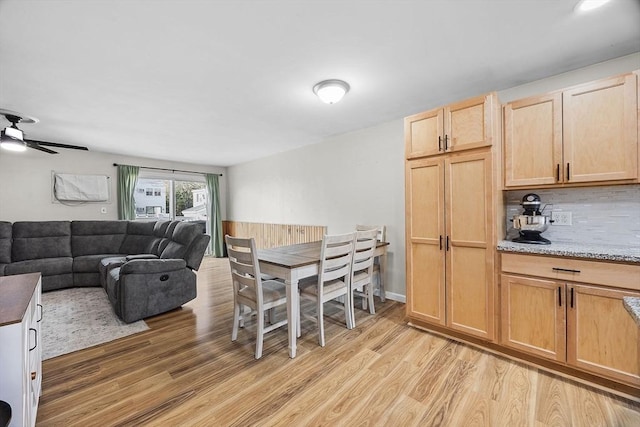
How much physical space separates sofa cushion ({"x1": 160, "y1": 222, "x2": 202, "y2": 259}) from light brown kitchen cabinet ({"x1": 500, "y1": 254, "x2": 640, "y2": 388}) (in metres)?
3.50

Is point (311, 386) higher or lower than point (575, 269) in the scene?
lower

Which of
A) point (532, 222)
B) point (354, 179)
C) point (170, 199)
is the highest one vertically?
point (354, 179)

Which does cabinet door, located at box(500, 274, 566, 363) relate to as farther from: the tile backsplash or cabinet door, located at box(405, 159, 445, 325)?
the tile backsplash

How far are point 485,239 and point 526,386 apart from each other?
1.03m

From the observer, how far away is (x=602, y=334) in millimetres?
1701

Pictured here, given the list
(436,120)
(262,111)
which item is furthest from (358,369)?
(262,111)

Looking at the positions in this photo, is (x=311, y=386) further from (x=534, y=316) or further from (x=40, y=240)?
(x=40, y=240)

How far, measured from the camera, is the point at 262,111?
308cm

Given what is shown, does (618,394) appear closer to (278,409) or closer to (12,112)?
(278,409)

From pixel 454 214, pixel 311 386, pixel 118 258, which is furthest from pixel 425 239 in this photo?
pixel 118 258

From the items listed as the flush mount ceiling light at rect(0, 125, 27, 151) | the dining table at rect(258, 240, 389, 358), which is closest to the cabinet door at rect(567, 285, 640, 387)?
the dining table at rect(258, 240, 389, 358)

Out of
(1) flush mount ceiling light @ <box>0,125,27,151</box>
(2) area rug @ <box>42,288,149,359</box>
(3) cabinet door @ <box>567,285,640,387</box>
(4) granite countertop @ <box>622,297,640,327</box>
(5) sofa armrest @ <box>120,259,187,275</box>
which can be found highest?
(1) flush mount ceiling light @ <box>0,125,27,151</box>

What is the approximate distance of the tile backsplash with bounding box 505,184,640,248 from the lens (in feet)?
6.44

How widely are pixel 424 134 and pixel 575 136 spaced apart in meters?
1.08
